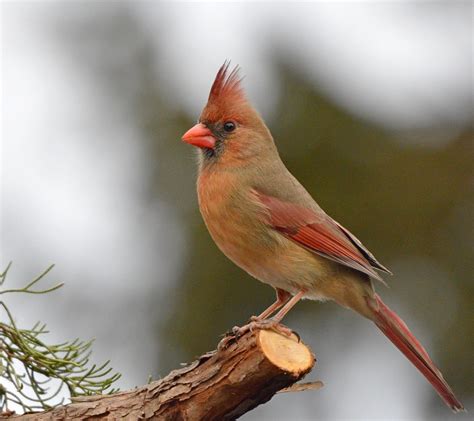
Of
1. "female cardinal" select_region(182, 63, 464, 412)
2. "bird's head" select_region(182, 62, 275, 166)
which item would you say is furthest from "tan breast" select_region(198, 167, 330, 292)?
"bird's head" select_region(182, 62, 275, 166)

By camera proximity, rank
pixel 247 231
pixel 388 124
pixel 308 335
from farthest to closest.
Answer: pixel 388 124 → pixel 308 335 → pixel 247 231

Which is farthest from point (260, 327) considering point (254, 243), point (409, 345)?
point (409, 345)

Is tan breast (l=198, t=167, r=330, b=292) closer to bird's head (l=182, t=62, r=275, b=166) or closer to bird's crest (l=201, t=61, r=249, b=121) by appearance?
bird's head (l=182, t=62, r=275, b=166)

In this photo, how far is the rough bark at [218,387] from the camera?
318cm

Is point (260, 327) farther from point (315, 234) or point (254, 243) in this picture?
point (315, 234)

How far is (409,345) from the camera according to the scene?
4.47m

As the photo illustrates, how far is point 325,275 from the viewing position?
4.38m

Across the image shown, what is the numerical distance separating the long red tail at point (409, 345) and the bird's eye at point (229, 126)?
1.03m

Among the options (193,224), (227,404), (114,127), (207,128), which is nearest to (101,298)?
(193,224)

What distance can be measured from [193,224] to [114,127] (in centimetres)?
105

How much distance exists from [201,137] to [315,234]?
0.71 metres

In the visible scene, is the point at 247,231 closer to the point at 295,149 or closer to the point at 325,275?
the point at 325,275

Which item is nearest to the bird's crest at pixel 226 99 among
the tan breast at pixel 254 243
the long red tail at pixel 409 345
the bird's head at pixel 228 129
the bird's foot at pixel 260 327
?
the bird's head at pixel 228 129

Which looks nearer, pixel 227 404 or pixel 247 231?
pixel 227 404
